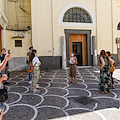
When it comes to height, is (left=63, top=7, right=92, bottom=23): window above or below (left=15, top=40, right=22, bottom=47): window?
above

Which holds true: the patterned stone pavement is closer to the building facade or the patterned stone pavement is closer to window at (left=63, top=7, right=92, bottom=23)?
the building facade

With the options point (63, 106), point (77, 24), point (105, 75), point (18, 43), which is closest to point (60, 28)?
point (77, 24)

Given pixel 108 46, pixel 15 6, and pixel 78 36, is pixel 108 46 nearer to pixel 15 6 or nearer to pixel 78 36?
pixel 78 36

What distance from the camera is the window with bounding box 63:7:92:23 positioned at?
11.2 metres

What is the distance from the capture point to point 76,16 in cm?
1133

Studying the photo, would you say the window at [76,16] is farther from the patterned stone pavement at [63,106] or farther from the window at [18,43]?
the patterned stone pavement at [63,106]

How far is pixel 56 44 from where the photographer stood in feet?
35.1

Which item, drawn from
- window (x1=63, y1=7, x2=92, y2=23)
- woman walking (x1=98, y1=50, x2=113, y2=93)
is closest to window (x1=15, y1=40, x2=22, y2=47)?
window (x1=63, y1=7, x2=92, y2=23)

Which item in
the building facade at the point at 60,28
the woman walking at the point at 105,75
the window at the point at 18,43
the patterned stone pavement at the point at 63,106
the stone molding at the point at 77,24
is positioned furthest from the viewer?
the stone molding at the point at 77,24

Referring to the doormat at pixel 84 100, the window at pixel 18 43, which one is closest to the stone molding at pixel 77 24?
the window at pixel 18 43

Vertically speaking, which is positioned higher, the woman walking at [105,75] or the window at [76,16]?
the window at [76,16]

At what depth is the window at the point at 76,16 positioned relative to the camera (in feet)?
36.7

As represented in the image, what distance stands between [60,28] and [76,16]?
198 centimetres

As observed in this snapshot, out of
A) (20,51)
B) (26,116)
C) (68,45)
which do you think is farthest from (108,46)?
(26,116)
